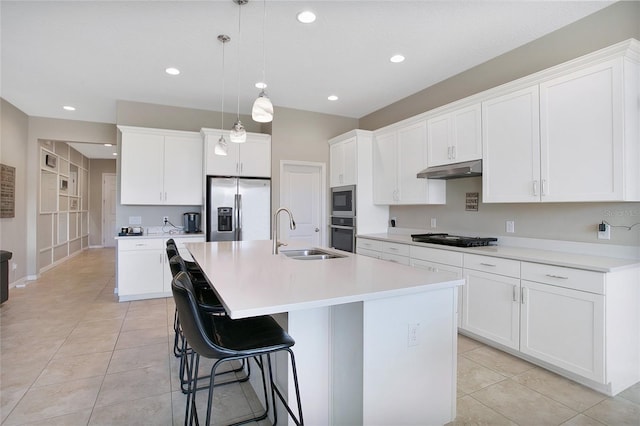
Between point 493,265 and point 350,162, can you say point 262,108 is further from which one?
point 350,162

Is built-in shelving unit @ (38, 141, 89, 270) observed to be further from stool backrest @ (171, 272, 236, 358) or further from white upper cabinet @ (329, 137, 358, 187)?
stool backrest @ (171, 272, 236, 358)

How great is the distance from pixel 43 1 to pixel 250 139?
8.69ft

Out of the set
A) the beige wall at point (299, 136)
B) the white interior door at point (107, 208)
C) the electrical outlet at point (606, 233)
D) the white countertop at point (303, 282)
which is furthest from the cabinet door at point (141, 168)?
the white interior door at point (107, 208)

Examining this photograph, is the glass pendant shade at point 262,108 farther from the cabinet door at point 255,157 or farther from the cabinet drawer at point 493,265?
the cabinet door at point 255,157

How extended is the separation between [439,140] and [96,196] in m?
10.3

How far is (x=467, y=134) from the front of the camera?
10.9 ft

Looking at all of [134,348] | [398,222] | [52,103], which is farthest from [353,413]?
[52,103]

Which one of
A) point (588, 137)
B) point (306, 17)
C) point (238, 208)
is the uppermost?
point (306, 17)

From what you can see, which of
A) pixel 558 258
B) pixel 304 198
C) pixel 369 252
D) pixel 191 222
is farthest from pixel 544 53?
pixel 191 222

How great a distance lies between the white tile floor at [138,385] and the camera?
1938mm

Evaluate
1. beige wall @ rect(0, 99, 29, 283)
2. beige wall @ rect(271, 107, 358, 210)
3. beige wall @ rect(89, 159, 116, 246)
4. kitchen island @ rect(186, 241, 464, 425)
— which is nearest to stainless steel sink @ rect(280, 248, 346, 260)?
kitchen island @ rect(186, 241, 464, 425)

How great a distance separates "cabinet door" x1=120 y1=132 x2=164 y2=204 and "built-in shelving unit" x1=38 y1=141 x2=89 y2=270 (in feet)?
8.76

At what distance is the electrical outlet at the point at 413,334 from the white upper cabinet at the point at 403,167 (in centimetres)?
253

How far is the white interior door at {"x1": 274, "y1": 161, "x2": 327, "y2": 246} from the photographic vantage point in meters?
5.20
